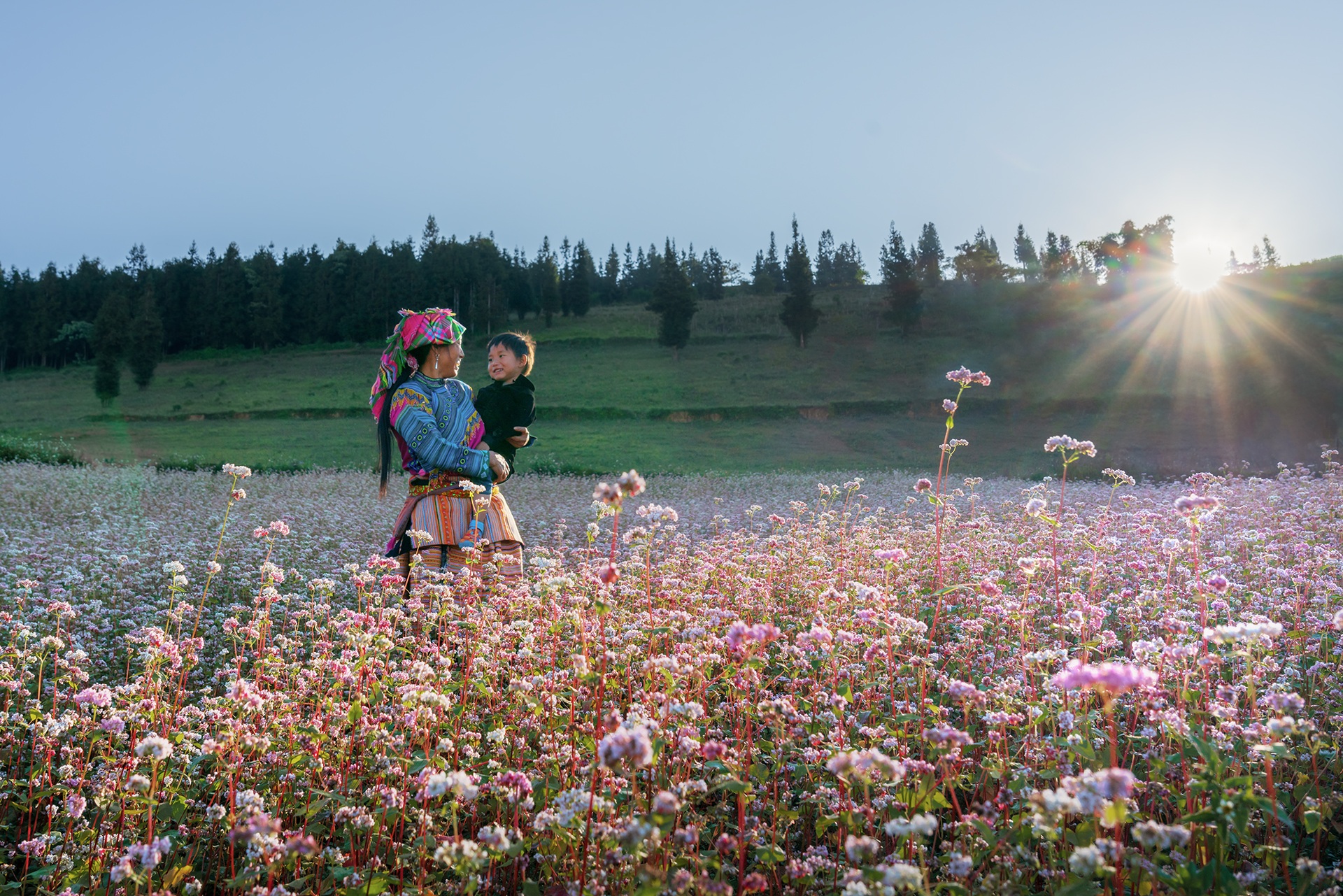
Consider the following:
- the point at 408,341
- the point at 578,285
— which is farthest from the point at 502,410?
the point at 578,285

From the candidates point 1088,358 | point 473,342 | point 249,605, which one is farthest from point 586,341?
point 249,605

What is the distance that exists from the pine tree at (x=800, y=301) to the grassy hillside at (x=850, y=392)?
1458 mm

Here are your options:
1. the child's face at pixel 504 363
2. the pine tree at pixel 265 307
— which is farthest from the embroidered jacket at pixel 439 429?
the pine tree at pixel 265 307

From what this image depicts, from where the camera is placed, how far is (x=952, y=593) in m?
5.58

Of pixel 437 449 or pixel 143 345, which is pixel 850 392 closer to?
pixel 437 449

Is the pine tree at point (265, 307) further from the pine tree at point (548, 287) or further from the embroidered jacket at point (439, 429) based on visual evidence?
the embroidered jacket at point (439, 429)

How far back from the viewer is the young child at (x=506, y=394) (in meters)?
5.32

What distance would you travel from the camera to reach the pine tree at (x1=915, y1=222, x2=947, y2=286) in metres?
89.2

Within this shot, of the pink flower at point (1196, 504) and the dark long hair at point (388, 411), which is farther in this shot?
the dark long hair at point (388, 411)

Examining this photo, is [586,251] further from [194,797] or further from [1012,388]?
[194,797]

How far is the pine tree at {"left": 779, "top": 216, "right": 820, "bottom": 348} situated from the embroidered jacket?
55709 millimetres

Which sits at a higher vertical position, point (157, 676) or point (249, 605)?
point (157, 676)

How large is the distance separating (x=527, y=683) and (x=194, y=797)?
1.50m

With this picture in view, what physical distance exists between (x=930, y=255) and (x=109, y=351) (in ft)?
285
